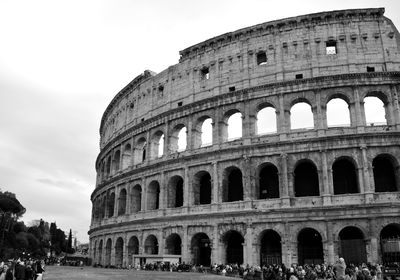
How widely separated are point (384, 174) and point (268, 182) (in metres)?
6.87

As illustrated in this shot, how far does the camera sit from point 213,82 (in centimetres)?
2867

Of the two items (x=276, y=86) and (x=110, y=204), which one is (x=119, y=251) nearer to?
(x=110, y=204)

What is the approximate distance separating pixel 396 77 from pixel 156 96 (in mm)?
17651

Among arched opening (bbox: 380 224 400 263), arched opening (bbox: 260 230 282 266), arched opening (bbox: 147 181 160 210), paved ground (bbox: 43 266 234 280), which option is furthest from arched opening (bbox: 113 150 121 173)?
arched opening (bbox: 380 224 400 263)

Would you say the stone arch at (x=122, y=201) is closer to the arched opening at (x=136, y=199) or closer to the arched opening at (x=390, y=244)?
the arched opening at (x=136, y=199)

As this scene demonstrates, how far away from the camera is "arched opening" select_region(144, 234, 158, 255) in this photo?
29.0 m

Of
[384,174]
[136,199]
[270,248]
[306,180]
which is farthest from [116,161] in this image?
[384,174]

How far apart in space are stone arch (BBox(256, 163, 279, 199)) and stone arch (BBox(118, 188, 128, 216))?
1320cm

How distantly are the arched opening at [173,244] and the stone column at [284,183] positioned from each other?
8.36m

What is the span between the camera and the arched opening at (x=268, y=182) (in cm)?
2534

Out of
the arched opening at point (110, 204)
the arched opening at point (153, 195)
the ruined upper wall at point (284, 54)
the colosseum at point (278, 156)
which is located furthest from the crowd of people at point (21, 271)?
the arched opening at point (110, 204)

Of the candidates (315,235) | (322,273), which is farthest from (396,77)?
(322,273)

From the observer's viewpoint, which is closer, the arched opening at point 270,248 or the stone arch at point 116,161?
the arched opening at point 270,248

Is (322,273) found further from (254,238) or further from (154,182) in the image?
(154,182)
